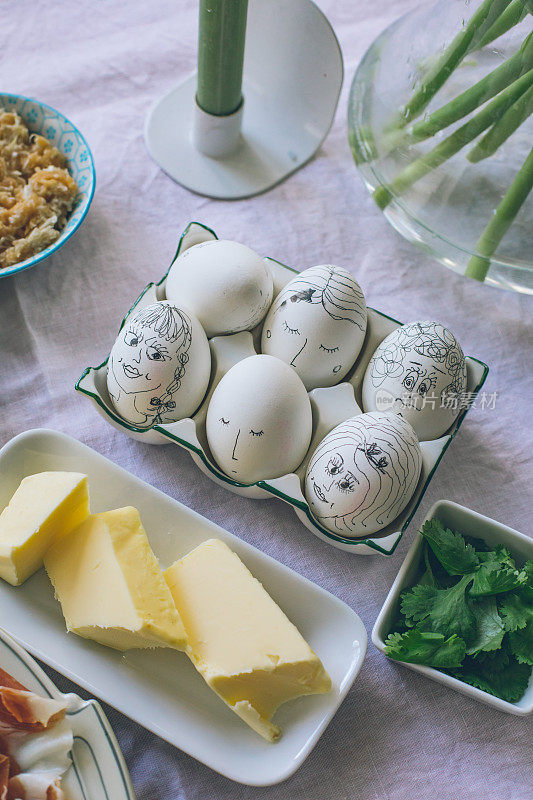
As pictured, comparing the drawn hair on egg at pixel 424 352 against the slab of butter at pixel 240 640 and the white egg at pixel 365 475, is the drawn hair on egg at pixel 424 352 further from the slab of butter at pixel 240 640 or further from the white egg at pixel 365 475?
the slab of butter at pixel 240 640

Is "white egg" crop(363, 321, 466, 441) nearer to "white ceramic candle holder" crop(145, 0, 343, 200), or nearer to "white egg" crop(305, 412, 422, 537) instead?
"white egg" crop(305, 412, 422, 537)

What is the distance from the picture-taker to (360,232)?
32.8 inches

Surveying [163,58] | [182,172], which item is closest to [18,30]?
[163,58]

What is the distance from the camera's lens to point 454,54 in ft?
2.17

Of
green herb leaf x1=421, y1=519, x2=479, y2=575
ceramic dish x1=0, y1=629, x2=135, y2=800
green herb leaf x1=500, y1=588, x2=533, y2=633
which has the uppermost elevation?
green herb leaf x1=421, y1=519, x2=479, y2=575

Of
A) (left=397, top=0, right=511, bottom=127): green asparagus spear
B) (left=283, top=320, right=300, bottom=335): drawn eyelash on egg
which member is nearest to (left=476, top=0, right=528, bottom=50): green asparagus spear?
(left=397, top=0, right=511, bottom=127): green asparagus spear

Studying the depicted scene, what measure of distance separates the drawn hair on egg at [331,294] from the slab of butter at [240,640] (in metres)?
0.21

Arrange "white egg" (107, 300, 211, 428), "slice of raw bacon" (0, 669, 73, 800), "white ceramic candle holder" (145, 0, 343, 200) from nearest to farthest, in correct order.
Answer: "slice of raw bacon" (0, 669, 73, 800) < "white egg" (107, 300, 211, 428) < "white ceramic candle holder" (145, 0, 343, 200)

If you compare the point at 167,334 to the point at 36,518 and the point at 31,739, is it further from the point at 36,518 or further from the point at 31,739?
the point at 31,739

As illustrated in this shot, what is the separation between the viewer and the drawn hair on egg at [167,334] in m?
0.59

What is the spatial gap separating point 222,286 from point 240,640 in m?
0.28

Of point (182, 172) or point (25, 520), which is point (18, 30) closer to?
point (182, 172)

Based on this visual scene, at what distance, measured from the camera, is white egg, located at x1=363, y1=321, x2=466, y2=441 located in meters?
0.60

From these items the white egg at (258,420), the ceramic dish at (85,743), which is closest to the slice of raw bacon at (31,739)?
the ceramic dish at (85,743)
